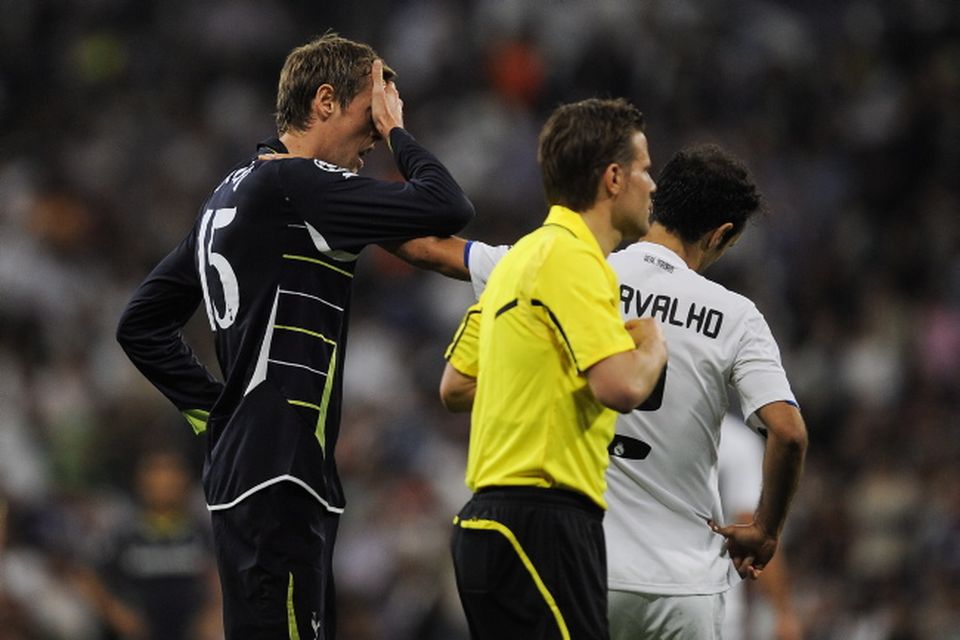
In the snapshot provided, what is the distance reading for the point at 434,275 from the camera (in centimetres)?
1393

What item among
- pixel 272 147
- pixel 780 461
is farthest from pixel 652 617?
pixel 272 147

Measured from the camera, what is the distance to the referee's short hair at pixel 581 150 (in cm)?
450

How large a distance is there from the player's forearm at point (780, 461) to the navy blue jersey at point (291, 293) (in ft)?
3.69

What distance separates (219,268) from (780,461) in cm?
176

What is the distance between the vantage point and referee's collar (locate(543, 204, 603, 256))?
175 inches

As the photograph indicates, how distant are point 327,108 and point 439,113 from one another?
32.5ft

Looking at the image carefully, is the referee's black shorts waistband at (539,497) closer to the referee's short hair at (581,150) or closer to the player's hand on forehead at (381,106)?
the referee's short hair at (581,150)

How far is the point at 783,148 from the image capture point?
15.3m

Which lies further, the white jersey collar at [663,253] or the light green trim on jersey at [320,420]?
the white jersey collar at [663,253]

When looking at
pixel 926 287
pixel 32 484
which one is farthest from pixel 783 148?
pixel 32 484

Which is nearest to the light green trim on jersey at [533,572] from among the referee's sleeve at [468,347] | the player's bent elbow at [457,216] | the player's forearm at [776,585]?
the referee's sleeve at [468,347]

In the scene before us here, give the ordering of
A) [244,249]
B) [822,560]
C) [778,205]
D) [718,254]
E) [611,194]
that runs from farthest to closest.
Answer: [778,205] < [822,560] < [718,254] < [244,249] < [611,194]

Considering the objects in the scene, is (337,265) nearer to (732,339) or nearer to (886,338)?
(732,339)

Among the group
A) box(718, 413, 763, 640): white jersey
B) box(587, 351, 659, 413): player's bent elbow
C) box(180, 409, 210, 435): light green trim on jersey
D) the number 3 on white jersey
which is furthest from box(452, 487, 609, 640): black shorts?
box(718, 413, 763, 640): white jersey
